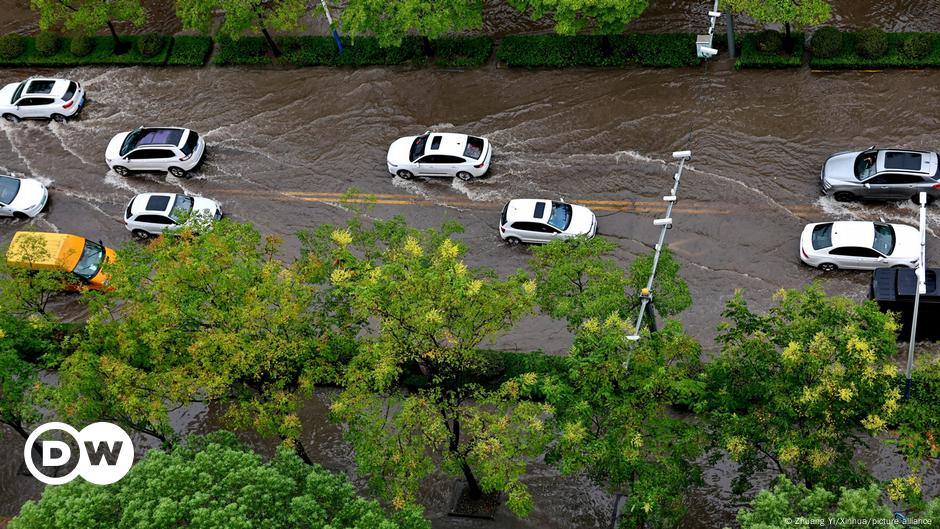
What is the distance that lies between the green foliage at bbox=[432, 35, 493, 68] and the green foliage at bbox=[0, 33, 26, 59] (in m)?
20.2

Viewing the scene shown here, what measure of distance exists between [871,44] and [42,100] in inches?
1374

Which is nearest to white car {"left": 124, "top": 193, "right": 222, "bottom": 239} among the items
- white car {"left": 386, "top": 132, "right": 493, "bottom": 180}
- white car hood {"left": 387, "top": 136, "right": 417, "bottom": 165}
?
white car hood {"left": 387, "top": 136, "right": 417, "bottom": 165}

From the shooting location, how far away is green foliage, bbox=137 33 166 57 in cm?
4262

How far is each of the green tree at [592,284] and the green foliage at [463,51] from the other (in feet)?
51.2

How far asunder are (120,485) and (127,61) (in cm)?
2763

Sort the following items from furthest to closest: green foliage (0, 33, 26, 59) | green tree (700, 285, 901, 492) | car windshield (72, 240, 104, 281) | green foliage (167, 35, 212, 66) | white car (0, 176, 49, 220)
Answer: green foliage (0, 33, 26, 59)
green foliage (167, 35, 212, 66)
white car (0, 176, 49, 220)
car windshield (72, 240, 104, 281)
green tree (700, 285, 901, 492)

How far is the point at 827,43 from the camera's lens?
120ft

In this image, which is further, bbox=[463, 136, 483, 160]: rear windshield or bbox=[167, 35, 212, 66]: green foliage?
bbox=[167, 35, 212, 66]: green foliage

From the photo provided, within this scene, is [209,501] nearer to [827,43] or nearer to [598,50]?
[598,50]

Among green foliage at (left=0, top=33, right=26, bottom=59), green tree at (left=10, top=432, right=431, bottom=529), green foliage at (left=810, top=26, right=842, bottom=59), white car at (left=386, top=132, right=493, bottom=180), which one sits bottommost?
green tree at (left=10, top=432, right=431, bottom=529)

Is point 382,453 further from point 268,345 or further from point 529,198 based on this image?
point 529,198

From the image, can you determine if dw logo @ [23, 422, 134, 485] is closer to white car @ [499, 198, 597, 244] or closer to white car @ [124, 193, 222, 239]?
white car @ [124, 193, 222, 239]

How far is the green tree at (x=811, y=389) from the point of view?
69.2ft

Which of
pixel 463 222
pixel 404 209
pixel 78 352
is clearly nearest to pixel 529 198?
pixel 463 222
